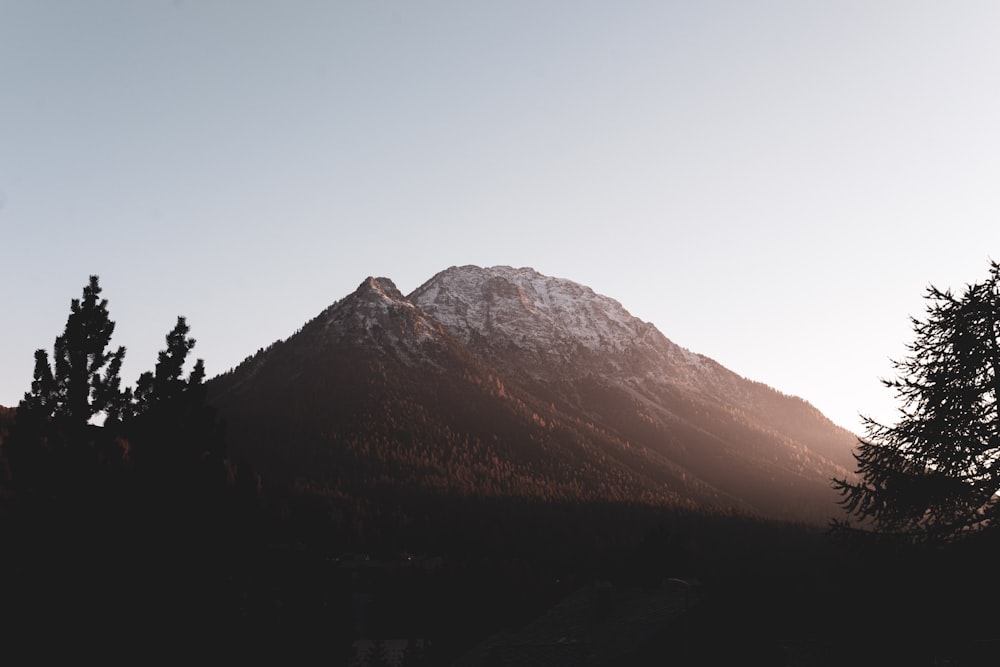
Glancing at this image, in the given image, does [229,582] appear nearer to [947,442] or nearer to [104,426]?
[104,426]

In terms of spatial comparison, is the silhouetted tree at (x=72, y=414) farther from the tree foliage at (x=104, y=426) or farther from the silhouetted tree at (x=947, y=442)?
the silhouetted tree at (x=947, y=442)

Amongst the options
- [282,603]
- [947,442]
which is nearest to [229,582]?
[282,603]

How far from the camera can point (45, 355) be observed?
89.8 ft

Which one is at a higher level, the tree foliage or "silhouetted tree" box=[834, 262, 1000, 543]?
"silhouetted tree" box=[834, 262, 1000, 543]

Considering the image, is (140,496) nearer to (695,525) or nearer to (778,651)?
(778,651)

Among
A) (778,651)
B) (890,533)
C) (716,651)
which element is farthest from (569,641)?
(890,533)

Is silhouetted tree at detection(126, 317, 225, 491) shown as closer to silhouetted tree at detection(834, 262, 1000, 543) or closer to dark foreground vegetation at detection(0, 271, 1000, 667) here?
dark foreground vegetation at detection(0, 271, 1000, 667)

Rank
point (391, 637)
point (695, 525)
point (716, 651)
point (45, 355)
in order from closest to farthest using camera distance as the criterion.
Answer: point (45, 355), point (716, 651), point (391, 637), point (695, 525)

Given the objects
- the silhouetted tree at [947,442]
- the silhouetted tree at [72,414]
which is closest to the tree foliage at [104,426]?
the silhouetted tree at [72,414]

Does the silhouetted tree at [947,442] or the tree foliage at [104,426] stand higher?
the silhouetted tree at [947,442]

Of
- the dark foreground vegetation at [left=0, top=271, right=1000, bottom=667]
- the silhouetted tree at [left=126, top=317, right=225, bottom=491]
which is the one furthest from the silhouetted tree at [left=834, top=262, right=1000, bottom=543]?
the silhouetted tree at [left=126, top=317, right=225, bottom=491]

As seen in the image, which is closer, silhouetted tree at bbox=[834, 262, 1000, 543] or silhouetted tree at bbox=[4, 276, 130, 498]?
silhouetted tree at bbox=[834, 262, 1000, 543]

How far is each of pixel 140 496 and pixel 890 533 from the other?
1952cm

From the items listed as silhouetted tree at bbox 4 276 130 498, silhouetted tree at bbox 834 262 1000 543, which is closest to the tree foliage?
silhouetted tree at bbox 4 276 130 498
